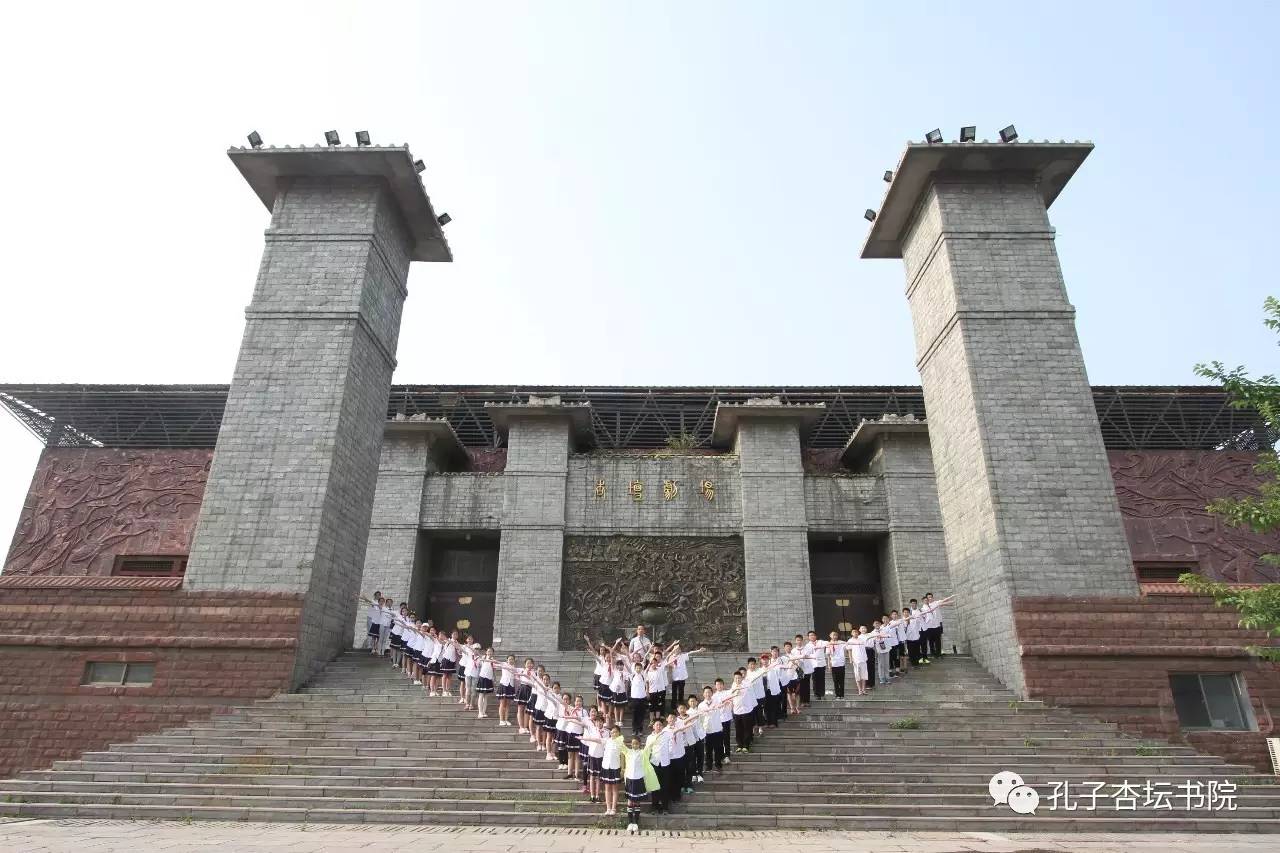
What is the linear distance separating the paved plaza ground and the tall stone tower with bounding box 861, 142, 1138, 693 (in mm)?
4694

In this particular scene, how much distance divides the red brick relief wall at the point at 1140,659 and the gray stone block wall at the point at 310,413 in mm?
11800

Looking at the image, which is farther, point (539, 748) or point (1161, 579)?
point (1161, 579)

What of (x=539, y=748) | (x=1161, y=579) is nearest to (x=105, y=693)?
(x=539, y=748)

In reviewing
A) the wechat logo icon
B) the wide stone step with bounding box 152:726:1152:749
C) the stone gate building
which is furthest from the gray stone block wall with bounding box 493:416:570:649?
the wechat logo icon

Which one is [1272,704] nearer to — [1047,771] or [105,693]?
[1047,771]

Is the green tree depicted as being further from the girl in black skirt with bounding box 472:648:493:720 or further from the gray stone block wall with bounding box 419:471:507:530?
the gray stone block wall with bounding box 419:471:507:530

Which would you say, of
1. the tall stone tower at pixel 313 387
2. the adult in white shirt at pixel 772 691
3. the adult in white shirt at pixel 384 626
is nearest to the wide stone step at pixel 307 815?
the adult in white shirt at pixel 772 691

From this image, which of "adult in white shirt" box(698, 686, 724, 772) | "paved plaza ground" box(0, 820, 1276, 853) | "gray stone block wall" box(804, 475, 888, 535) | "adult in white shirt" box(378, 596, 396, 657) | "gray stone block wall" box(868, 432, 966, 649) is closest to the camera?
"paved plaza ground" box(0, 820, 1276, 853)

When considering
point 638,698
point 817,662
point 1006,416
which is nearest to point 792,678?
point 817,662

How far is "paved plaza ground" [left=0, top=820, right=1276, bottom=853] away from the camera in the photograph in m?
6.50

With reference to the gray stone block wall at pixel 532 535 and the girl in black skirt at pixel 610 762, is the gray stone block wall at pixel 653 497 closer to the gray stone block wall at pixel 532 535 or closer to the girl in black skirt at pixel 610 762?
the gray stone block wall at pixel 532 535

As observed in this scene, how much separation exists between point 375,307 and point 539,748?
975 centimetres

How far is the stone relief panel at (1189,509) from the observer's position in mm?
21047

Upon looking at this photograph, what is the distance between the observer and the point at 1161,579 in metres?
20.7
